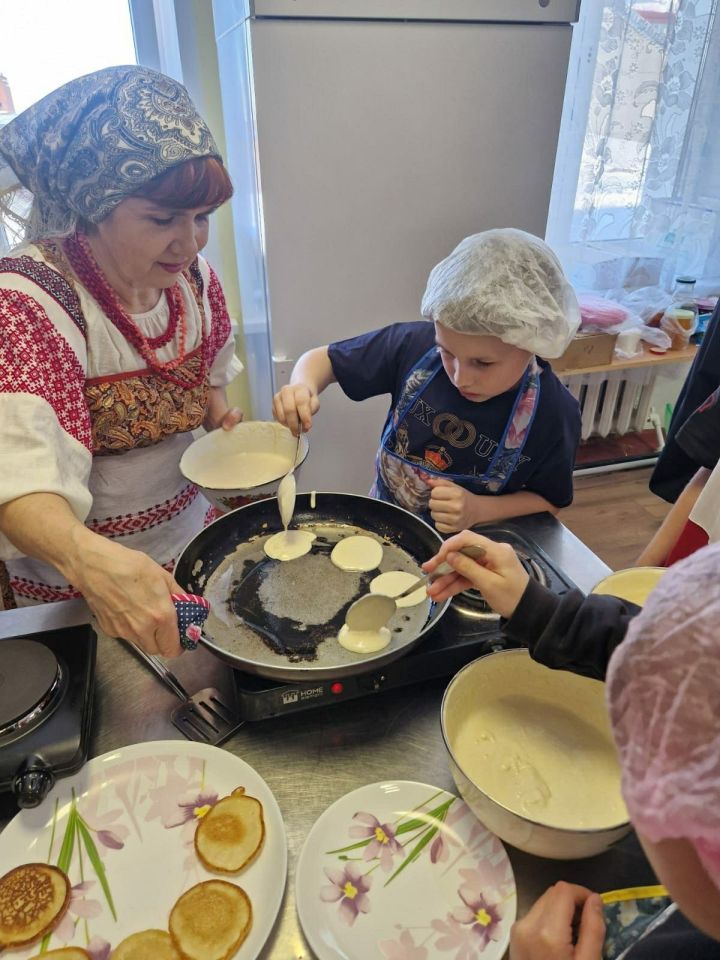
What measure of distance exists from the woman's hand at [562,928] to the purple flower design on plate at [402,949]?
9cm

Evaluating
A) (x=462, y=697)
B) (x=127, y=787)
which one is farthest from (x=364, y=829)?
(x=127, y=787)

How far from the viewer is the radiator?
3328mm

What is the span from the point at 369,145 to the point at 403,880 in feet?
6.18

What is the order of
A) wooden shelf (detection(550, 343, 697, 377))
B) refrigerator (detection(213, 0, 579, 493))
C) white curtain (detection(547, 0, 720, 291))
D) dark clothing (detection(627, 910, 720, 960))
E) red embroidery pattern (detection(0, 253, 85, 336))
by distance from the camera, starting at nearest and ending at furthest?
dark clothing (detection(627, 910, 720, 960)) → red embroidery pattern (detection(0, 253, 85, 336)) → refrigerator (detection(213, 0, 579, 493)) → white curtain (detection(547, 0, 720, 291)) → wooden shelf (detection(550, 343, 697, 377))

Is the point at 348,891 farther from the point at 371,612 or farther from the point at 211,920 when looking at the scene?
the point at 371,612

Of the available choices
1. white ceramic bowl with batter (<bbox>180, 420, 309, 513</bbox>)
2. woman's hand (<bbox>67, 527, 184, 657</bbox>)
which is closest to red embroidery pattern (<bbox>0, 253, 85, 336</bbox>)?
white ceramic bowl with batter (<bbox>180, 420, 309, 513</bbox>)

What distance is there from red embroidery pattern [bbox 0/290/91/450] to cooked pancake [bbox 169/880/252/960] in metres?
0.66

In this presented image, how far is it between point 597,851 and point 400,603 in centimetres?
47

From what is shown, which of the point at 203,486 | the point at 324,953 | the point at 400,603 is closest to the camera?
the point at 324,953

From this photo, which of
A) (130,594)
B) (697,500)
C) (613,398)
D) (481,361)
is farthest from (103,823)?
(613,398)

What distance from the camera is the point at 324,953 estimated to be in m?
0.64

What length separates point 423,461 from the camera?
1.51m

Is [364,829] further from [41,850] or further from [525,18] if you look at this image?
[525,18]

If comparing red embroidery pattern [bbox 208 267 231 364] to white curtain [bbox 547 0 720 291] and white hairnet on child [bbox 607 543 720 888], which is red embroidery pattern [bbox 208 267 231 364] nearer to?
white hairnet on child [bbox 607 543 720 888]
